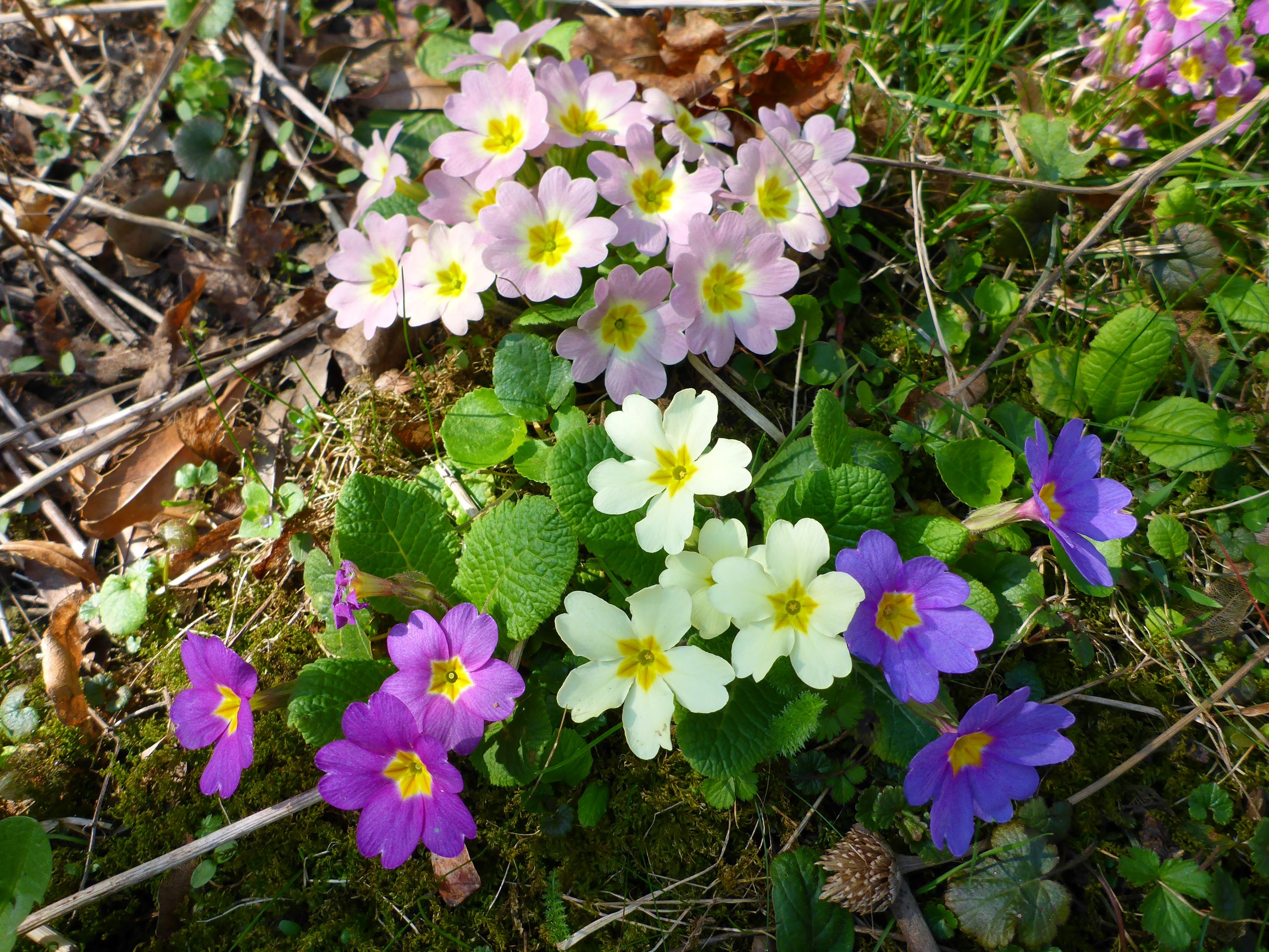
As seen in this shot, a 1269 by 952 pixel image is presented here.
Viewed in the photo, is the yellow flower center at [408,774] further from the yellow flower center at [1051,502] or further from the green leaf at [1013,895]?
the yellow flower center at [1051,502]

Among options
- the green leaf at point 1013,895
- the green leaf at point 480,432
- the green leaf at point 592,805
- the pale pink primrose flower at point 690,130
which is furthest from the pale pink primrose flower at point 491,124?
the green leaf at point 1013,895

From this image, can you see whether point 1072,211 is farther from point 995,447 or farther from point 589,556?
point 589,556

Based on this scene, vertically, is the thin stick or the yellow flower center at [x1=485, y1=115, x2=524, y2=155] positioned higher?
the yellow flower center at [x1=485, y1=115, x2=524, y2=155]

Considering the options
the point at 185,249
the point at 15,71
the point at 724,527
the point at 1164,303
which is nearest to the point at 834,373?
the point at 724,527

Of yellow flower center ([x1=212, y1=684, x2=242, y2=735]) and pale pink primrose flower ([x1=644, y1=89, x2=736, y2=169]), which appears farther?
pale pink primrose flower ([x1=644, y1=89, x2=736, y2=169])

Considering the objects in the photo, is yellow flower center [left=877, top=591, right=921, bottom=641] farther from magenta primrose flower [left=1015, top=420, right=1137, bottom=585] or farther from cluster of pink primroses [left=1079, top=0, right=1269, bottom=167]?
cluster of pink primroses [left=1079, top=0, right=1269, bottom=167]

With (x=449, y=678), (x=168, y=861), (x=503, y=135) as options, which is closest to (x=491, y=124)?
(x=503, y=135)

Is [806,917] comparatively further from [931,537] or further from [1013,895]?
[931,537]

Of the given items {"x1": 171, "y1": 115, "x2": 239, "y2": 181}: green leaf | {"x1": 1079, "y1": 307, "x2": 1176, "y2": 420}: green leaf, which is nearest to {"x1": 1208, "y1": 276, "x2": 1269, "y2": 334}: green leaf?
{"x1": 1079, "y1": 307, "x2": 1176, "y2": 420}: green leaf
